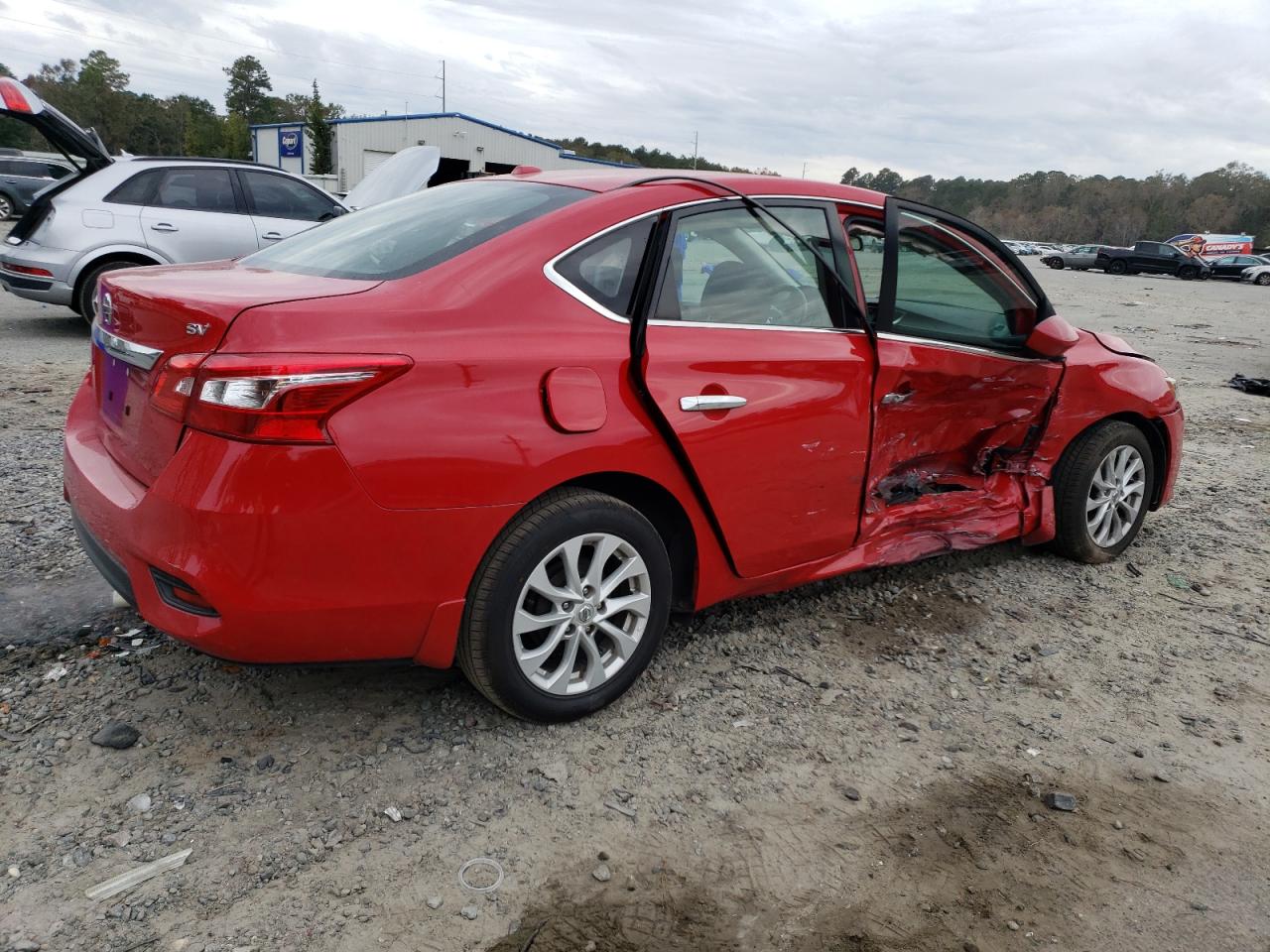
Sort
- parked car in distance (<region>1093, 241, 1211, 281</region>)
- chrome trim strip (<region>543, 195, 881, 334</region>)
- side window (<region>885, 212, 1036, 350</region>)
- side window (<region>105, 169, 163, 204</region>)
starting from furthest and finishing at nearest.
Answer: parked car in distance (<region>1093, 241, 1211, 281</region>) → side window (<region>105, 169, 163, 204</region>) → side window (<region>885, 212, 1036, 350</region>) → chrome trim strip (<region>543, 195, 881, 334</region>)

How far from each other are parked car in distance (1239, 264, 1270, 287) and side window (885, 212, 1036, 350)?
42.5 meters

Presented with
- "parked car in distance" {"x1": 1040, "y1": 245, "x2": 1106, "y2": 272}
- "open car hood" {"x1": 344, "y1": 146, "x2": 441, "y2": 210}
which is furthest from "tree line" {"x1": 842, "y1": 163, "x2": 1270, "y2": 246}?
"open car hood" {"x1": 344, "y1": 146, "x2": 441, "y2": 210}

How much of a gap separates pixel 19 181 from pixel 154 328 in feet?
90.7

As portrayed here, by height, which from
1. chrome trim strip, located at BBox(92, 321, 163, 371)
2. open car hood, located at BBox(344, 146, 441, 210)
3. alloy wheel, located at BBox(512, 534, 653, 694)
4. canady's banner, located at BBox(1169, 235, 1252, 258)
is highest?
canady's banner, located at BBox(1169, 235, 1252, 258)

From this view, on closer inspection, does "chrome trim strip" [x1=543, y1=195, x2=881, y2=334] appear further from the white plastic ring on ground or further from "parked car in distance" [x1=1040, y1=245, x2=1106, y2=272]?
"parked car in distance" [x1=1040, y1=245, x2=1106, y2=272]

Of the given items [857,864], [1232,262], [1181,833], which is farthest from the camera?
[1232,262]

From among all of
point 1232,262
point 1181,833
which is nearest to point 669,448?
point 1181,833

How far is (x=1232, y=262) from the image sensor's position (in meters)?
40.2

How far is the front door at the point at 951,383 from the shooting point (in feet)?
11.6

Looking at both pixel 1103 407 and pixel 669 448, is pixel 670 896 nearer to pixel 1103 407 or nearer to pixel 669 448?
pixel 669 448

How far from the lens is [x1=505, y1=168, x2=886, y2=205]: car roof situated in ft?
10.3

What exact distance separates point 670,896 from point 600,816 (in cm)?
34

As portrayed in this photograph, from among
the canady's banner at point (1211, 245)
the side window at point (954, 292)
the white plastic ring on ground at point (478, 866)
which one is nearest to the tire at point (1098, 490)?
the side window at point (954, 292)

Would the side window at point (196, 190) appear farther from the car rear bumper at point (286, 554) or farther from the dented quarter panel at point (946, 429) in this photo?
the dented quarter panel at point (946, 429)
